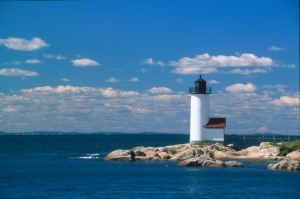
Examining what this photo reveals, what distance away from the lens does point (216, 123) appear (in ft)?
185

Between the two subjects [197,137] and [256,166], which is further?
[197,137]

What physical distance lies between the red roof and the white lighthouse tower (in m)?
0.48

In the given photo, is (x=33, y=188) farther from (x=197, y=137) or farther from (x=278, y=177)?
(x=197, y=137)

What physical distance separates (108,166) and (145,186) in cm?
1343

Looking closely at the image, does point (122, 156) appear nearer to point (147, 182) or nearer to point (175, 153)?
point (175, 153)

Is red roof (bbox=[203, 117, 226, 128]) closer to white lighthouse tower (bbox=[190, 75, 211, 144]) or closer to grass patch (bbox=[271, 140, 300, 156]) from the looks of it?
white lighthouse tower (bbox=[190, 75, 211, 144])

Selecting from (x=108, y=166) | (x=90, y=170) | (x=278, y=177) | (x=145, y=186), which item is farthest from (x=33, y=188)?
(x=278, y=177)

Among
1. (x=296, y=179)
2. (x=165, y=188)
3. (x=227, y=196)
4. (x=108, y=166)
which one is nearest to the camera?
(x=227, y=196)

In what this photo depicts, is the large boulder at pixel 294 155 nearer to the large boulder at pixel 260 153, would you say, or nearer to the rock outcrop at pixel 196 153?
the rock outcrop at pixel 196 153

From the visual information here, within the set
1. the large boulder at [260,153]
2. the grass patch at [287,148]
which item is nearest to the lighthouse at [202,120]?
the large boulder at [260,153]

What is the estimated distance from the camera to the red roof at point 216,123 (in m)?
56.0

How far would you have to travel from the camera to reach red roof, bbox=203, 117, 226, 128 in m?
56.0

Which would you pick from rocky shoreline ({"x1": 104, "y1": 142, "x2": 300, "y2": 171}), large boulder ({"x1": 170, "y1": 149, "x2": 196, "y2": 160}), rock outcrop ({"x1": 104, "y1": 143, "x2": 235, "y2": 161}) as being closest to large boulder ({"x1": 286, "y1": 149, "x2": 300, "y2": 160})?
rocky shoreline ({"x1": 104, "y1": 142, "x2": 300, "y2": 171})

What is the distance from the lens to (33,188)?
35781 mm
